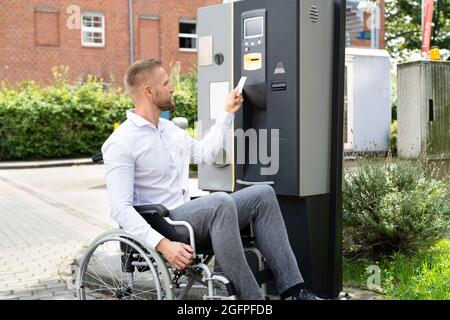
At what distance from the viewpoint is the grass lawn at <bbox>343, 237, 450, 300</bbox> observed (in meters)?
3.90

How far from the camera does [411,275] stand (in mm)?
4285

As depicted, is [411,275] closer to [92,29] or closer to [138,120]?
[138,120]

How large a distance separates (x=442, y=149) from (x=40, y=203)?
19.0 feet

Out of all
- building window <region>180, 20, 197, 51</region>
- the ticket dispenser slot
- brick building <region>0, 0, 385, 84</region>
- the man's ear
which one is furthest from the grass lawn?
building window <region>180, 20, 197, 51</region>

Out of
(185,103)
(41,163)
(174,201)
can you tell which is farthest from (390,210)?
(185,103)

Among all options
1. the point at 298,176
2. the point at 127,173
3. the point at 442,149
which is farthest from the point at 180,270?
the point at 442,149

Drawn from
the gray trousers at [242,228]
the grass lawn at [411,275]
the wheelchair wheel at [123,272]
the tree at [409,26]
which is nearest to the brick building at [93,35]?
the tree at [409,26]

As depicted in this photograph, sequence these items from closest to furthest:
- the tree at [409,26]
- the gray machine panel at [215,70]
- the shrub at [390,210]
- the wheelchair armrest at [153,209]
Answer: the wheelchair armrest at [153,209], the gray machine panel at [215,70], the shrub at [390,210], the tree at [409,26]

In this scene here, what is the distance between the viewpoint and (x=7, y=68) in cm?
2423

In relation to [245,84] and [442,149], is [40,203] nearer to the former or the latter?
[442,149]

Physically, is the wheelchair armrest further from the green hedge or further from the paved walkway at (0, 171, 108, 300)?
the green hedge

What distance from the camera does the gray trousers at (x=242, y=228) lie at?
296 centimetres

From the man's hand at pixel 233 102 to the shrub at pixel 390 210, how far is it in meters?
1.43

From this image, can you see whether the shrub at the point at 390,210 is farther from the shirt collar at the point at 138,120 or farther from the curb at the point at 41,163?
the curb at the point at 41,163
